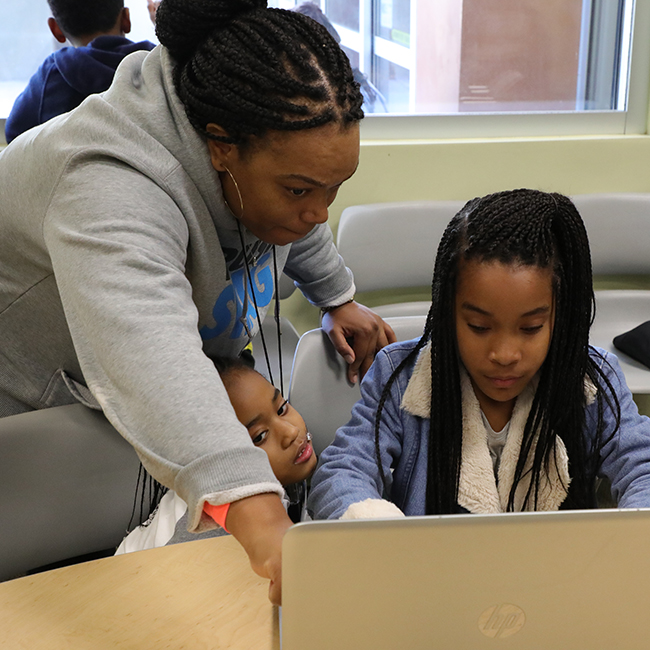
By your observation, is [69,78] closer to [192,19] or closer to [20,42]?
[20,42]

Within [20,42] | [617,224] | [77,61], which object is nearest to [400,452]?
[77,61]

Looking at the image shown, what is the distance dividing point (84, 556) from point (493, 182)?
1.90m

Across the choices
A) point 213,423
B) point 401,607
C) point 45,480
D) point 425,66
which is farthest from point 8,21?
point 401,607

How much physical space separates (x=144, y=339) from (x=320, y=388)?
2.24 ft

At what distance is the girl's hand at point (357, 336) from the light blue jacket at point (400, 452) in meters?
0.14

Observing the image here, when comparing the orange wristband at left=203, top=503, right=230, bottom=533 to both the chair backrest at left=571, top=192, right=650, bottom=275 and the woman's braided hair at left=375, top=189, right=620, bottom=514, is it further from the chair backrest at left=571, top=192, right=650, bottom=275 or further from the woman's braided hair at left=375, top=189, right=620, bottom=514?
the chair backrest at left=571, top=192, right=650, bottom=275

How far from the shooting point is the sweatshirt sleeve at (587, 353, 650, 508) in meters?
0.96

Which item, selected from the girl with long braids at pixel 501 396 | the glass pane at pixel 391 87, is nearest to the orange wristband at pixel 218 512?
the girl with long braids at pixel 501 396

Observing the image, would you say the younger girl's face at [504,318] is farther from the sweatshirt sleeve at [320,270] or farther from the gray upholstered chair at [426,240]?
the gray upholstered chair at [426,240]

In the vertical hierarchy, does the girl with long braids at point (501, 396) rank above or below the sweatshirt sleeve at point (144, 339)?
below

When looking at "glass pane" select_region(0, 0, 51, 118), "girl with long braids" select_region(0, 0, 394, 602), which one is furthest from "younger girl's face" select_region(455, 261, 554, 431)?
"glass pane" select_region(0, 0, 51, 118)

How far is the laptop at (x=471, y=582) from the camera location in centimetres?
49

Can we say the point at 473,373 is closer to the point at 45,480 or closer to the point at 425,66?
the point at 45,480

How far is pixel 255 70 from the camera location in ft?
2.62
